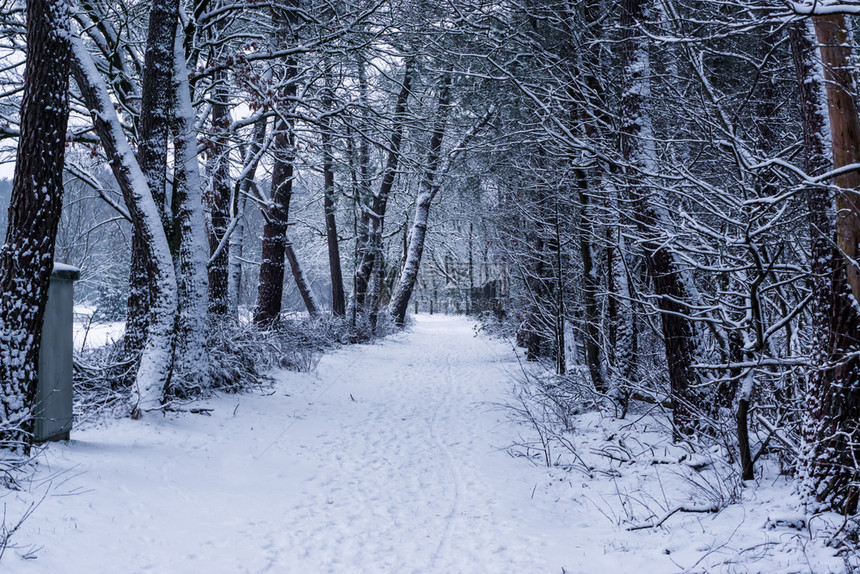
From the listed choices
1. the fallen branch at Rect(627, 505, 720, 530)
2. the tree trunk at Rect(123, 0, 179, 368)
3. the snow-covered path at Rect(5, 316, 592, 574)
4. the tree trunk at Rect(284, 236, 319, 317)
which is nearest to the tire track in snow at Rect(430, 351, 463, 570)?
the snow-covered path at Rect(5, 316, 592, 574)

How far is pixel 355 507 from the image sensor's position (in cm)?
494

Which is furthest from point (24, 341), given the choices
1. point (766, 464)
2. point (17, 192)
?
point (766, 464)

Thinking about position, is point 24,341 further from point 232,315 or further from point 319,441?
point 232,315

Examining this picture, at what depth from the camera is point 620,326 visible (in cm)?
832

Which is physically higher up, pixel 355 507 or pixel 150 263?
pixel 150 263

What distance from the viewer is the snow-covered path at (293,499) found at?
3787 millimetres

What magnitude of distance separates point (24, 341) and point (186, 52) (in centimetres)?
565

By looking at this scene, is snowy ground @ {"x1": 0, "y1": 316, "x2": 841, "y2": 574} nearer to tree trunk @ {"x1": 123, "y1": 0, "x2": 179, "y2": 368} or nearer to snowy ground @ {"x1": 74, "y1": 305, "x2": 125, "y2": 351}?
tree trunk @ {"x1": 123, "y1": 0, "x2": 179, "y2": 368}

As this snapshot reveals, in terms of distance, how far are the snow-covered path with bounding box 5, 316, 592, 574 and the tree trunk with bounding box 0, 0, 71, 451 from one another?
0.64 metres

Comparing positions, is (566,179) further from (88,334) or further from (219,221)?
(88,334)

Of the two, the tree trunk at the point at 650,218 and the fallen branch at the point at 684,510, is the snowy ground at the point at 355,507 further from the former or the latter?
the tree trunk at the point at 650,218

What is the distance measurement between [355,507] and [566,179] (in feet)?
18.3

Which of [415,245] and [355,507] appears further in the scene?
[415,245]

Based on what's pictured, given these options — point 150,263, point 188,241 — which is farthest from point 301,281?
point 150,263
